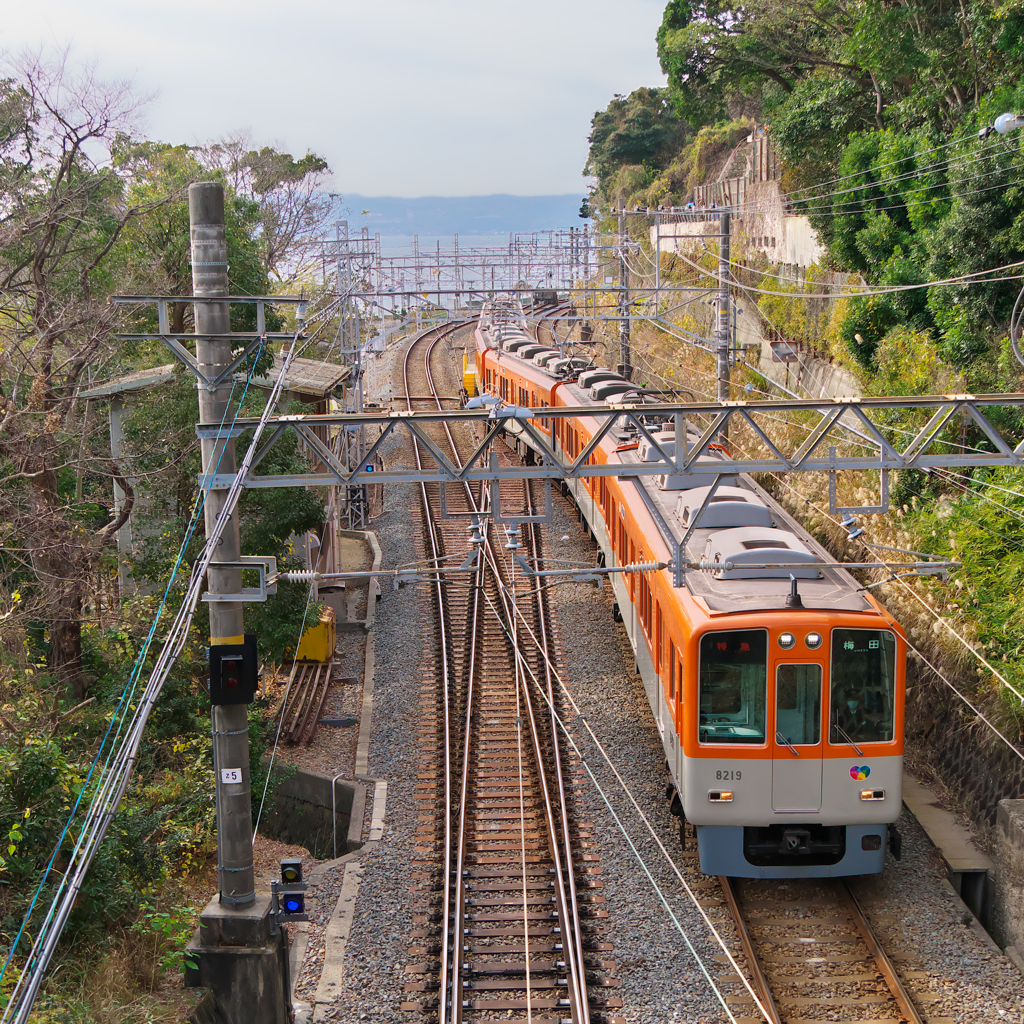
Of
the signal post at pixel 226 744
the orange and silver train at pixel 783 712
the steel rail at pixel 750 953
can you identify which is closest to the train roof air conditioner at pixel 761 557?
the orange and silver train at pixel 783 712

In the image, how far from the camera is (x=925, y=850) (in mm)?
9828

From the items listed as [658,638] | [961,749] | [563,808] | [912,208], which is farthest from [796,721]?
[912,208]

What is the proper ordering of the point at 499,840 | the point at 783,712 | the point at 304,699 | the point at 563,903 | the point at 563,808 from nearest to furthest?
the point at 783,712
the point at 563,903
the point at 499,840
the point at 563,808
the point at 304,699

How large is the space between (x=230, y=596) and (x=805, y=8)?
21.8 metres

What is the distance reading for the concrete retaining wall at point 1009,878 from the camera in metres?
8.61

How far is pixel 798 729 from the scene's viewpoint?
324 inches

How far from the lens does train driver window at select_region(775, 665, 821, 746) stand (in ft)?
26.9

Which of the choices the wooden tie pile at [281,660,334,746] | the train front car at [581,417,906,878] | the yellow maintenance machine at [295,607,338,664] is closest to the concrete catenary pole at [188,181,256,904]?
the train front car at [581,417,906,878]

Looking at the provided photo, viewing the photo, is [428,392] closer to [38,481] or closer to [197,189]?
[38,481]

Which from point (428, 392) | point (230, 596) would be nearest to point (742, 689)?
point (230, 596)

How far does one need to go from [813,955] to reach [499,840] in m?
3.27

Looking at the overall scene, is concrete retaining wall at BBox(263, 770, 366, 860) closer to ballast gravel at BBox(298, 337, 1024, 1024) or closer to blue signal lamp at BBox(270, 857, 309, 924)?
ballast gravel at BBox(298, 337, 1024, 1024)

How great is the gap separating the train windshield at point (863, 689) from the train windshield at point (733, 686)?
0.55 meters

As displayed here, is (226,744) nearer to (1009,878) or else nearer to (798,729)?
(798,729)
